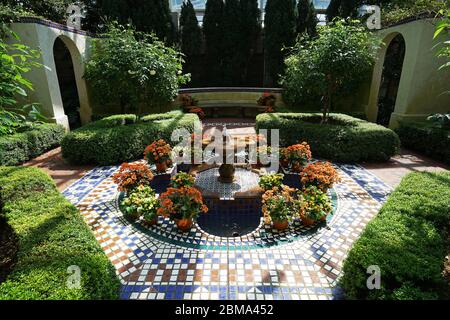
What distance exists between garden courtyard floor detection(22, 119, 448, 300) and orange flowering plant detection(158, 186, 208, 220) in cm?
30

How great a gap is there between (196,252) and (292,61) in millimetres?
7236

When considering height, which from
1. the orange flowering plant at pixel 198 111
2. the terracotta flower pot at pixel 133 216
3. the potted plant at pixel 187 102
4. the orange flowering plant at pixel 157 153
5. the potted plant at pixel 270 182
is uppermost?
the potted plant at pixel 187 102

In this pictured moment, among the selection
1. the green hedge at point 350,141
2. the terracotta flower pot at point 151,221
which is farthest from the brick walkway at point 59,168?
the green hedge at point 350,141

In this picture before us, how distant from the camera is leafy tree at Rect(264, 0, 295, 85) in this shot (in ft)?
47.1

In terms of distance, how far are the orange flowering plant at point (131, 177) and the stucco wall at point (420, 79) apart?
350 inches

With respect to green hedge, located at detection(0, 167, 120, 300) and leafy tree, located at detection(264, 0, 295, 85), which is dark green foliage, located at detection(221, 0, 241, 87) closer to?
leafy tree, located at detection(264, 0, 295, 85)

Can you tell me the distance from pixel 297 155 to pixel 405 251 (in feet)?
12.9

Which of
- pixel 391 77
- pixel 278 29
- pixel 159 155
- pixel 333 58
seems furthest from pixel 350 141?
pixel 278 29

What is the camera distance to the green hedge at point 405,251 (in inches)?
91.7

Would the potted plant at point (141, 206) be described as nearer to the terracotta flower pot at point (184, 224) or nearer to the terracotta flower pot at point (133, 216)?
the terracotta flower pot at point (133, 216)

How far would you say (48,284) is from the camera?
2.14 meters

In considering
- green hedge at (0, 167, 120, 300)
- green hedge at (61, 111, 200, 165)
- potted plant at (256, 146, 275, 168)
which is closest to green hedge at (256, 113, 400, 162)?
potted plant at (256, 146, 275, 168)

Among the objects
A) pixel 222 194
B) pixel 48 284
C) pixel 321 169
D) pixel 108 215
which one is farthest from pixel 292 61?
pixel 48 284

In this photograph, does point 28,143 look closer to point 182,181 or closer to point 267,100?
point 182,181
